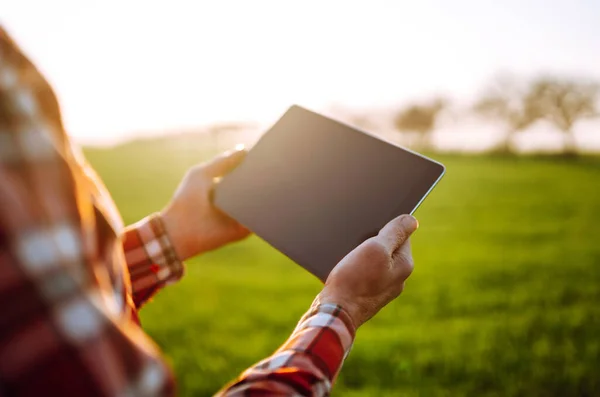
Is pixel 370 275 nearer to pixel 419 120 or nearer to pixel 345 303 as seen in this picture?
pixel 345 303

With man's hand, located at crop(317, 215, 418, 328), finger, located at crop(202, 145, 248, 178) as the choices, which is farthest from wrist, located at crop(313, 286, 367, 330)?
finger, located at crop(202, 145, 248, 178)

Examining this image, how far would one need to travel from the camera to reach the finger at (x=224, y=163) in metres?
2.23

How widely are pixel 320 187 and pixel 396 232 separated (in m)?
0.47

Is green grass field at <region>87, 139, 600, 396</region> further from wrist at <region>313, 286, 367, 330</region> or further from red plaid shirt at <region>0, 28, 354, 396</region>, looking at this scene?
red plaid shirt at <region>0, 28, 354, 396</region>

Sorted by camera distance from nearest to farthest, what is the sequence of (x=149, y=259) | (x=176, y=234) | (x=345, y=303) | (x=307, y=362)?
(x=307, y=362) < (x=345, y=303) < (x=149, y=259) < (x=176, y=234)

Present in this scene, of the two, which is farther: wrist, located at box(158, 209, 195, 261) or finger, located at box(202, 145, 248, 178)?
finger, located at box(202, 145, 248, 178)

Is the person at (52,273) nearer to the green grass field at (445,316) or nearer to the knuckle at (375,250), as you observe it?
the knuckle at (375,250)

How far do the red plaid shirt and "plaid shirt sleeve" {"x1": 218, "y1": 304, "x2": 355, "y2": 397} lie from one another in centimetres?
26

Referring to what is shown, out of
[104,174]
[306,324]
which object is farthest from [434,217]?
[104,174]

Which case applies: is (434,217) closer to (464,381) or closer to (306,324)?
(464,381)

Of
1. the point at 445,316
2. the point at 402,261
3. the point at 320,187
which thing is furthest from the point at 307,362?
the point at 445,316

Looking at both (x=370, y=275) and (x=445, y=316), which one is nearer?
(x=370, y=275)

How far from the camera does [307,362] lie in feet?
3.53

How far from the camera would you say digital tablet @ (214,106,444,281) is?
1.74 metres
